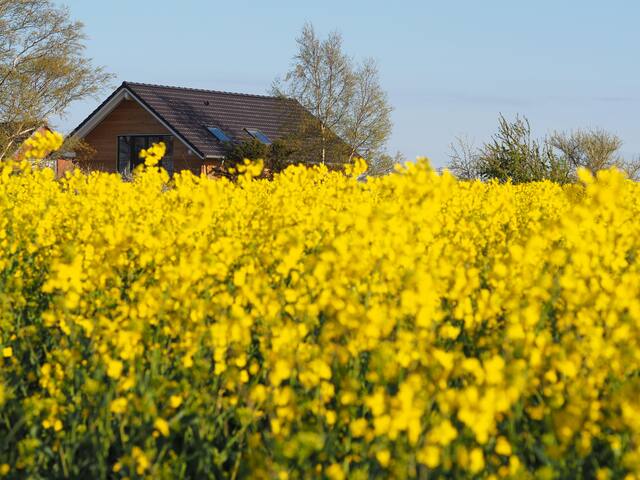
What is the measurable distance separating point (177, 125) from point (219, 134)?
6.06 ft

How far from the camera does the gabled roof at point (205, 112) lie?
4247 centimetres

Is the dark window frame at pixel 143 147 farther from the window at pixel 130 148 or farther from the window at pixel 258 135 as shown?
the window at pixel 258 135

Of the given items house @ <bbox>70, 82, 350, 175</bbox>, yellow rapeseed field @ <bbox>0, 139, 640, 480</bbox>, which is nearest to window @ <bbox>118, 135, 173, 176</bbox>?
house @ <bbox>70, 82, 350, 175</bbox>

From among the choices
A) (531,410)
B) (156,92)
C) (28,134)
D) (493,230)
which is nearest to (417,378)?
(531,410)

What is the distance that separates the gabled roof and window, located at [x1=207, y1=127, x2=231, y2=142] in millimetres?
174

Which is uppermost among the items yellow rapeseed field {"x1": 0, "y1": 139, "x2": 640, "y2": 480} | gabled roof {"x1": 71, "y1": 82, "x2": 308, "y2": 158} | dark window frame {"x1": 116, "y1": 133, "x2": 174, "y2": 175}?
gabled roof {"x1": 71, "y1": 82, "x2": 308, "y2": 158}

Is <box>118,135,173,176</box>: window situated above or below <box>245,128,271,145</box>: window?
below

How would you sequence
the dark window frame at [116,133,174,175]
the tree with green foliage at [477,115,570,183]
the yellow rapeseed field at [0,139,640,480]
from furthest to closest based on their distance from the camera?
the dark window frame at [116,133,174,175], the tree with green foliage at [477,115,570,183], the yellow rapeseed field at [0,139,640,480]

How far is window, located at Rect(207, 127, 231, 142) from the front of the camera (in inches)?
1689

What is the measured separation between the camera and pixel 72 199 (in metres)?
11.9

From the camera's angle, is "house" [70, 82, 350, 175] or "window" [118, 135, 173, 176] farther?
"window" [118, 135, 173, 176]

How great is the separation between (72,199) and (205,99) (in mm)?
34714

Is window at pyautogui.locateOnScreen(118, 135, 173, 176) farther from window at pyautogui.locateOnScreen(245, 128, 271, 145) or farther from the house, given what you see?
window at pyautogui.locateOnScreen(245, 128, 271, 145)

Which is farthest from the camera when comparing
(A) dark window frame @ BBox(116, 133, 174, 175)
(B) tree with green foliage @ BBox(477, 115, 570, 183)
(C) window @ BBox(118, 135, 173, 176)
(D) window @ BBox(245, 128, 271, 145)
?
(D) window @ BBox(245, 128, 271, 145)
